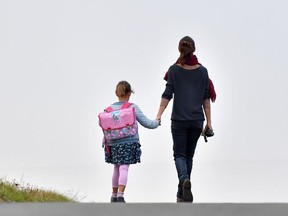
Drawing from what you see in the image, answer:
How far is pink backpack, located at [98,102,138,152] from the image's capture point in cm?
1218

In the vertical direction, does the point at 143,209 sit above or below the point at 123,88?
below

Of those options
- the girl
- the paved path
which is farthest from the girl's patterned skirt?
the paved path

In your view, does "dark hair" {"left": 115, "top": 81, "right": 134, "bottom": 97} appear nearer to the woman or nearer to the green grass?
the woman

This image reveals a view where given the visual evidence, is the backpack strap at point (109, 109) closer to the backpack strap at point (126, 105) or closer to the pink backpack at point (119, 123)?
the pink backpack at point (119, 123)

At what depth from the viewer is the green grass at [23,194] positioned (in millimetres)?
12211

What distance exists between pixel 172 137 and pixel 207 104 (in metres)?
0.63

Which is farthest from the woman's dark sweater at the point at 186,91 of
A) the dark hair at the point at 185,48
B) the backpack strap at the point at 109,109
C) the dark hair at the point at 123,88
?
the backpack strap at the point at 109,109

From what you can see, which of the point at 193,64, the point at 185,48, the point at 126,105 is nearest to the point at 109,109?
the point at 126,105

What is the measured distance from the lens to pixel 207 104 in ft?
39.5

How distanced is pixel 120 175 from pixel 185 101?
1288 millimetres

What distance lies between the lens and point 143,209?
8.77 metres

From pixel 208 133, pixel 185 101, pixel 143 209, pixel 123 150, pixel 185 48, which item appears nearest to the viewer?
pixel 143 209

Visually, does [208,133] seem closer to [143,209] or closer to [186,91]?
[186,91]

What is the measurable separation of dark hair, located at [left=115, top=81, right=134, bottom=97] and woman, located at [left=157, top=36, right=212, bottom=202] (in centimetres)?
51
